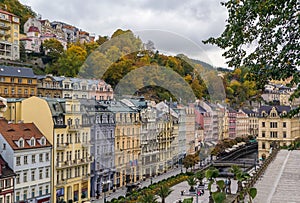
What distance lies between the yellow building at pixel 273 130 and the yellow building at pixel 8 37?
81.5 ft

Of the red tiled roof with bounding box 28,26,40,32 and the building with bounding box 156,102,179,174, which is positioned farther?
the red tiled roof with bounding box 28,26,40,32

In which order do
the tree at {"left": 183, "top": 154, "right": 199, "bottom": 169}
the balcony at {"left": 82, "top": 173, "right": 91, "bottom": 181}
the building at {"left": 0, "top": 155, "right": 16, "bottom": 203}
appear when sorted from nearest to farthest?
the building at {"left": 0, "top": 155, "right": 16, "bottom": 203}, the balcony at {"left": 82, "top": 173, "right": 91, "bottom": 181}, the tree at {"left": 183, "top": 154, "right": 199, "bottom": 169}

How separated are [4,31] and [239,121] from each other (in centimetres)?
2946

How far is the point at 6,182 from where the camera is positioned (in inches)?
795

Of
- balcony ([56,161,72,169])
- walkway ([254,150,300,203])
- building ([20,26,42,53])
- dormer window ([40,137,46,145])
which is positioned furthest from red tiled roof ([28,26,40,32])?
walkway ([254,150,300,203])

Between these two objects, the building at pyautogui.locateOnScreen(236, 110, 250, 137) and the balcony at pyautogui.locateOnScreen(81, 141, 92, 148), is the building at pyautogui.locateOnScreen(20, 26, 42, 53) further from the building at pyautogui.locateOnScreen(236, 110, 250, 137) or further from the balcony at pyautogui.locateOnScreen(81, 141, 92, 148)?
the balcony at pyautogui.locateOnScreen(81, 141, 92, 148)

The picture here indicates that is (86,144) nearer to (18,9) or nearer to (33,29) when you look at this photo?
(33,29)

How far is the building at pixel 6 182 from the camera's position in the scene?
65.6 feet

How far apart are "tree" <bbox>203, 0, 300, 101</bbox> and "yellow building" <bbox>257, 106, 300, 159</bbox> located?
124 feet

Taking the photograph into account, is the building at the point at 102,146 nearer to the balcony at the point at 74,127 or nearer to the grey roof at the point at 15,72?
the balcony at the point at 74,127

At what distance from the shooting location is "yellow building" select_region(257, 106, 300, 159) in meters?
43.2

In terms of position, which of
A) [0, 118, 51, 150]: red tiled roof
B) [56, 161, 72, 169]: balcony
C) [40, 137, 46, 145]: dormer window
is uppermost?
[0, 118, 51, 150]: red tiled roof

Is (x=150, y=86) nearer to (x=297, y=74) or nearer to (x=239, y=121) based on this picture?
(x=297, y=74)

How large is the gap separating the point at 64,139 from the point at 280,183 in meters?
11.4
